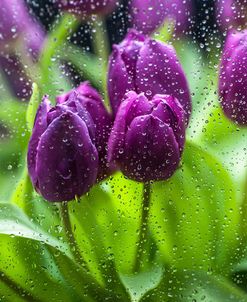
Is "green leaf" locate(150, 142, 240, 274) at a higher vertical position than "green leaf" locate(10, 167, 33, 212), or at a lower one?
lower

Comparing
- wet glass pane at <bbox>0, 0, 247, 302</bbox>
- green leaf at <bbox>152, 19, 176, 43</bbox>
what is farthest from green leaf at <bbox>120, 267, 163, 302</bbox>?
green leaf at <bbox>152, 19, 176, 43</bbox>

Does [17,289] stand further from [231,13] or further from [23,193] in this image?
[231,13]

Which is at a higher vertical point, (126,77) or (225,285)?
(126,77)

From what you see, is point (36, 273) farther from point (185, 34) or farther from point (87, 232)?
point (185, 34)

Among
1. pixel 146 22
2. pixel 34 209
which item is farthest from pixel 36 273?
pixel 146 22

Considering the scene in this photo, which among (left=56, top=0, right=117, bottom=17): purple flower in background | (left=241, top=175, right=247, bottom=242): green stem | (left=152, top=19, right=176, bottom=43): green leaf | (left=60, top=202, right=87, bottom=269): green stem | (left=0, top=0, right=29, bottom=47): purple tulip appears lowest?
(left=241, top=175, right=247, bottom=242): green stem

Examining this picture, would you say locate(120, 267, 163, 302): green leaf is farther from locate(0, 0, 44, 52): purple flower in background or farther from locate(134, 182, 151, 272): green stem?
locate(0, 0, 44, 52): purple flower in background

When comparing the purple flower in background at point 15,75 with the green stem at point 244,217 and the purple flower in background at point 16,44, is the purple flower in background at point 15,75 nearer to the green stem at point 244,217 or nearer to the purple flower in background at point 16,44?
the purple flower in background at point 16,44
